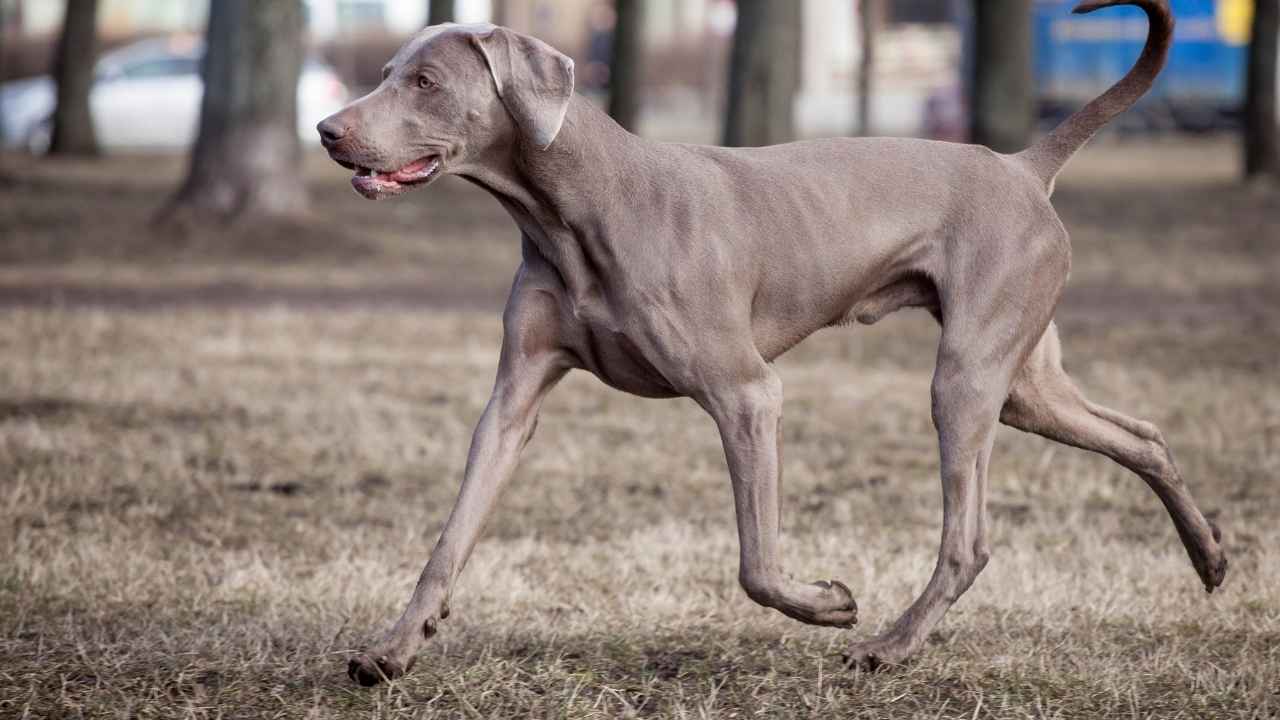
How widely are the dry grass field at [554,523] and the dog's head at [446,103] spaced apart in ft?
4.16

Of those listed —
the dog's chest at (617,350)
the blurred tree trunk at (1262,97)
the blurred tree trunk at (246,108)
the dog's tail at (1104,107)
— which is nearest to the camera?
the dog's chest at (617,350)

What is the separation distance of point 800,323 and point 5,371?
6.15m

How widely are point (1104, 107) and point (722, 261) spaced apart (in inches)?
53.2

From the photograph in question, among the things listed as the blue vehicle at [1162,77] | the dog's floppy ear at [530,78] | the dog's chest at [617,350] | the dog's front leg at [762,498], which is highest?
the dog's floppy ear at [530,78]

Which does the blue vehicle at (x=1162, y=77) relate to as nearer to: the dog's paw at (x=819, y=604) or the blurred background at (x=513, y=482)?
the blurred background at (x=513, y=482)

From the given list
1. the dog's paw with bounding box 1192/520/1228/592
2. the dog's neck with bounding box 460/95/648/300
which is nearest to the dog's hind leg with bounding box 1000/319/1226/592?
the dog's paw with bounding box 1192/520/1228/592

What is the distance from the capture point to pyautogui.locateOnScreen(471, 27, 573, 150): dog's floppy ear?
4.48 m

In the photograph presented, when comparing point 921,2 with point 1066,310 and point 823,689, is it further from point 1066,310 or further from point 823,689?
point 823,689

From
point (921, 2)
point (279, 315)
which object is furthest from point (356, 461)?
point (921, 2)

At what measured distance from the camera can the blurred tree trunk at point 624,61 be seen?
80.8 ft

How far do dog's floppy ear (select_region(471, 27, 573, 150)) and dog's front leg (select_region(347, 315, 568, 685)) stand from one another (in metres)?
0.55

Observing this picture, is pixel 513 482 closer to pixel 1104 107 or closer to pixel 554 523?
pixel 554 523

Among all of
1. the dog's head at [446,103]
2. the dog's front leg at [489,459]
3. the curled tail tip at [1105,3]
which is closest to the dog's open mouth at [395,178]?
the dog's head at [446,103]

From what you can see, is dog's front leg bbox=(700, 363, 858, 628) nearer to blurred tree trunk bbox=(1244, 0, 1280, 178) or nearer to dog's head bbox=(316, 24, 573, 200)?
dog's head bbox=(316, 24, 573, 200)
